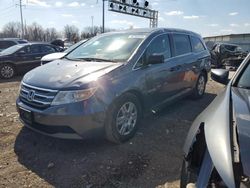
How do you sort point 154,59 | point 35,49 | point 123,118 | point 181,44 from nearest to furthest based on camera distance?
point 123,118 → point 154,59 → point 181,44 → point 35,49

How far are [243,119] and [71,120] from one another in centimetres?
218

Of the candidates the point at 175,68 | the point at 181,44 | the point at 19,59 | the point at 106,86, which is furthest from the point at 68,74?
the point at 19,59

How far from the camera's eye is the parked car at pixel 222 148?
1584 mm

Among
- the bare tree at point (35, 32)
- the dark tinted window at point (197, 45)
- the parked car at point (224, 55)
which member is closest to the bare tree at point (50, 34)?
the bare tree at point (35, 32)

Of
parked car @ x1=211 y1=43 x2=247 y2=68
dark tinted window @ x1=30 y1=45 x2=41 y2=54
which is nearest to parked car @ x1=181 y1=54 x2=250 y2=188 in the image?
dark tinted window @ x1=30 y1=45 x2=41 y2=54

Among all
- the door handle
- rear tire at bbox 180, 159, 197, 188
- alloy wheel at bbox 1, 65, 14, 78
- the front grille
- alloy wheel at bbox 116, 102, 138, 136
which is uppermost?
the door handle

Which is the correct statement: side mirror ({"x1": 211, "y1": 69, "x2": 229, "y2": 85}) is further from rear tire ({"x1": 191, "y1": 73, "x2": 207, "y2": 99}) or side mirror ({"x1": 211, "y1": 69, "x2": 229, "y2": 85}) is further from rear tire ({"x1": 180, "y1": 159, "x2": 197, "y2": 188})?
rear tire ({"x1": 191, "y1": 73, "x2": 207, "y2": 99})

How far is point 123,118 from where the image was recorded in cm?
415

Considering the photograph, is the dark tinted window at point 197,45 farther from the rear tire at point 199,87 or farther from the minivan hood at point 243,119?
the minivan hood at point 243,119

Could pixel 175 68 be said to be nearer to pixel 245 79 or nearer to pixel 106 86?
pixel 106 86

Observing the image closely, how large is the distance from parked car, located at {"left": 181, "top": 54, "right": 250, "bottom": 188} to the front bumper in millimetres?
1573

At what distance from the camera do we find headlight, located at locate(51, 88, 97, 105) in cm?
360

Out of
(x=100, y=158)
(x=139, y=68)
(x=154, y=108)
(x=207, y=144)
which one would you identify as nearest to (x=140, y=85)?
(x=139, y=68)

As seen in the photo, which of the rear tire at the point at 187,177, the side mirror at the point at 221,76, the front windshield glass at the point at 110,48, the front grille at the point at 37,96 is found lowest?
the rear tire at the point at 187,177
